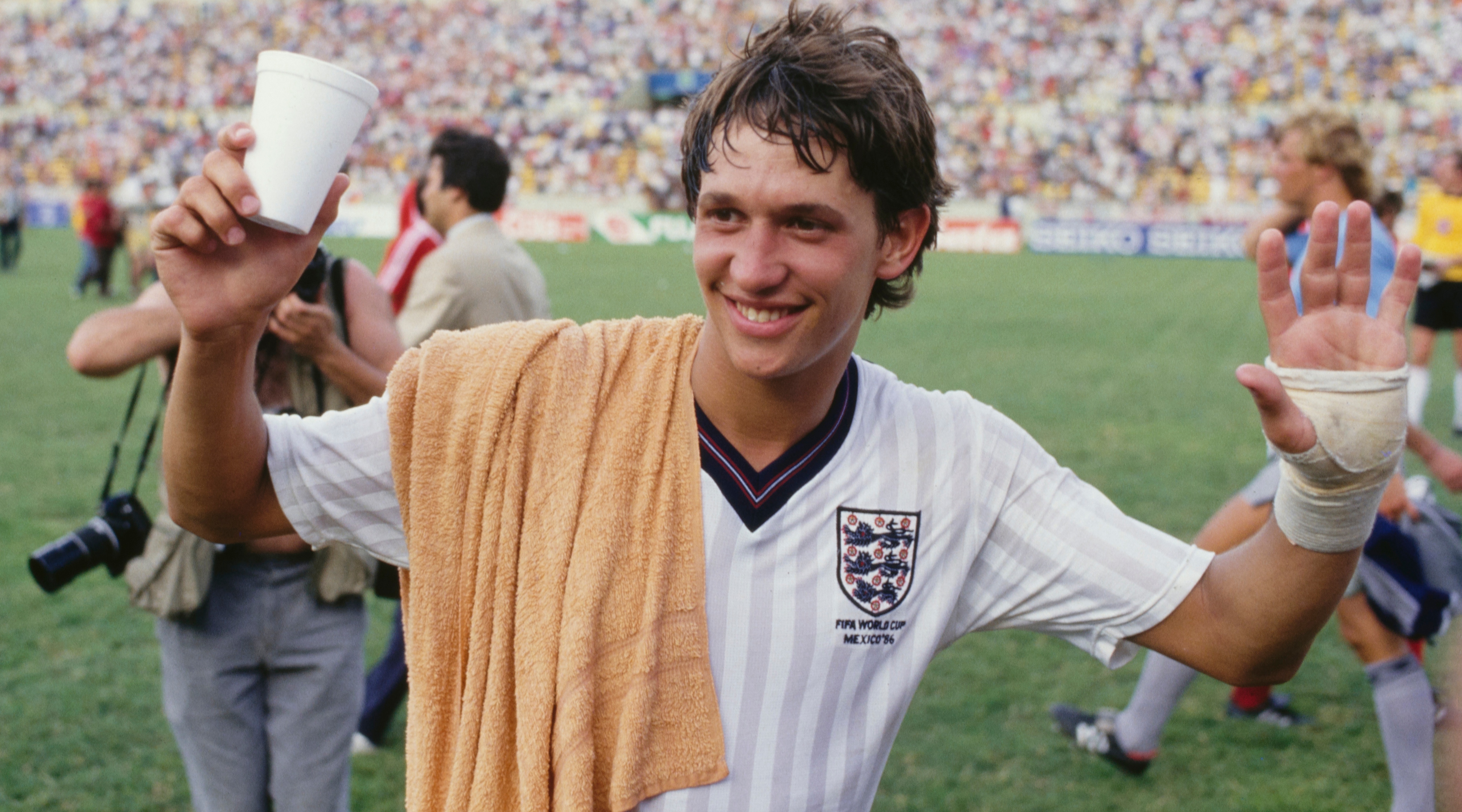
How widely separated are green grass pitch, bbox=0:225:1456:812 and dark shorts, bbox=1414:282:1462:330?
2.81ft

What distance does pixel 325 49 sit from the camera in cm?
4553

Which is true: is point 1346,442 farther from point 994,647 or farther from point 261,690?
point 994,647

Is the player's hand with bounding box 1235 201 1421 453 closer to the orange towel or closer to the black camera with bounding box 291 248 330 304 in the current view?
the orange towel

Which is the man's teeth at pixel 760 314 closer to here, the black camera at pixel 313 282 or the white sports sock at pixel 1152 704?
the black camera at pixel 313 282

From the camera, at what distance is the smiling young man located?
170cm

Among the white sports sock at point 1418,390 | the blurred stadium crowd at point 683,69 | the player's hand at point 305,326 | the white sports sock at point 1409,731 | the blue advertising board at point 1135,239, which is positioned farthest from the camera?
the blurred stadium crowd at point 683,69

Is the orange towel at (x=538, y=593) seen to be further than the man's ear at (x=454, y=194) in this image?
No

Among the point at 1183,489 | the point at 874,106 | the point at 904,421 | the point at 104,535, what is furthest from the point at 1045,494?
the point at 1183,489

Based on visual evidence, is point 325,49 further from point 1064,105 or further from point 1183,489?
point 1183,489

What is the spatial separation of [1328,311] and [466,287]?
10.9ft

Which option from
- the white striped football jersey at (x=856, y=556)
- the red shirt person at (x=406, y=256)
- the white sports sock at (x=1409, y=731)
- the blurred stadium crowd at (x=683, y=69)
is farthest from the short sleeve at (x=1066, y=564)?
the blurred stadium crowd at (x=683, y=69)

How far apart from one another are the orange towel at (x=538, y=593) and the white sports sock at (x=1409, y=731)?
3.24 m

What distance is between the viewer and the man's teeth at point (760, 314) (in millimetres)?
1850

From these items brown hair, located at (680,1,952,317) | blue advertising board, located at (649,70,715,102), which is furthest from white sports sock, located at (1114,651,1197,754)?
blue advertising board, located at (649,70,715,102)
